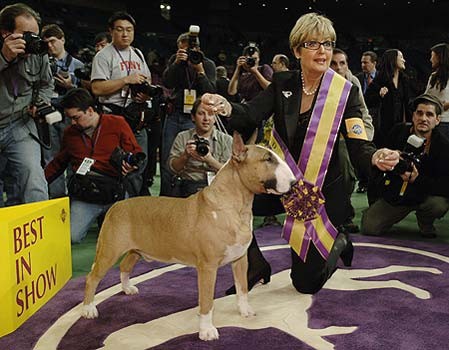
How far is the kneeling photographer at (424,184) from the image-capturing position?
512cm

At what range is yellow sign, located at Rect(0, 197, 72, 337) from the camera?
282 cm

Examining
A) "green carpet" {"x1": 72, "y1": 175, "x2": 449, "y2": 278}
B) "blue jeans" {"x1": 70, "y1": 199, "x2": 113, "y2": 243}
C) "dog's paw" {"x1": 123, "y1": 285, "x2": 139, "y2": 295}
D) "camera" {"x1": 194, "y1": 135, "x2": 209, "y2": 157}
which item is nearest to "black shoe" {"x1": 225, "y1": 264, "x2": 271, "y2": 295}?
"dog's paw" {"x1": 123, "y1": 285, "x2": 139, "y2": 295}

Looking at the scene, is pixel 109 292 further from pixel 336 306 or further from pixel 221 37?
pixel 221 37

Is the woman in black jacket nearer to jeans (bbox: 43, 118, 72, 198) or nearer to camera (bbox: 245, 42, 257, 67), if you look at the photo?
camera (bbox: 245, 42, 257, 67)

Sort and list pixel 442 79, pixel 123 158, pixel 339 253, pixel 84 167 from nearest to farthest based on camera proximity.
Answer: pixel 339 253
pixel 123 158
pixel 84 167
pixel 442 79

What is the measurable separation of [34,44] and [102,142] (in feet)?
4.56

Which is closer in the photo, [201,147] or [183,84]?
[201,147]

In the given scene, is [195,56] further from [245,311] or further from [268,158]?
[245,311]

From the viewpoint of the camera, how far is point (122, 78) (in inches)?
190

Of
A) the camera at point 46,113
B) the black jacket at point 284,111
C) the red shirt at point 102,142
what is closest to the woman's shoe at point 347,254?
the black jacket at point 284,111

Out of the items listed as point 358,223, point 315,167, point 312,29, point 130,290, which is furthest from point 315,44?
Result: point 358,223

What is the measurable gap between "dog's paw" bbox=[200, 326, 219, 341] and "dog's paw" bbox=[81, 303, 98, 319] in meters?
0.73

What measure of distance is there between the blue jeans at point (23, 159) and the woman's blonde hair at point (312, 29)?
7.05 feet

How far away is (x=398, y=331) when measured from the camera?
2840 mm
